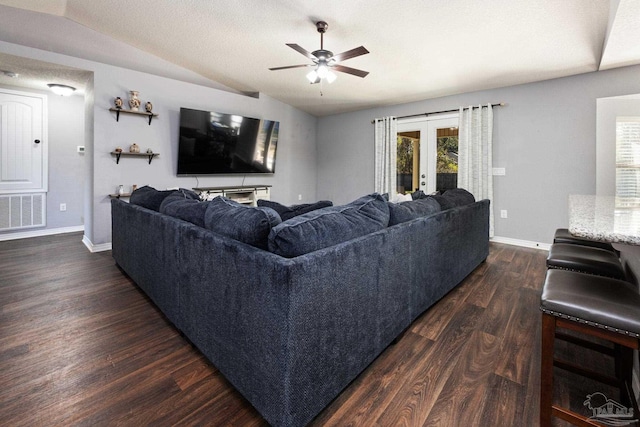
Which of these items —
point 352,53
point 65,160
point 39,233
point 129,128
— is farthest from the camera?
point 65,160

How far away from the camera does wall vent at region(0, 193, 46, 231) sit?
14.7 ft

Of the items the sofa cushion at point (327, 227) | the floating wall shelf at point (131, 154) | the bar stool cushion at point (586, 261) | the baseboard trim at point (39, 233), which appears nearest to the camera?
the sofa cushion at point (327, 227)

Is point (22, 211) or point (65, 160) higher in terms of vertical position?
point (65, 160)

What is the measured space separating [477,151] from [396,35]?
2329 millimetres

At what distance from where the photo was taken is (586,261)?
5.59ft

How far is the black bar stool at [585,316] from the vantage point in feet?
3.20

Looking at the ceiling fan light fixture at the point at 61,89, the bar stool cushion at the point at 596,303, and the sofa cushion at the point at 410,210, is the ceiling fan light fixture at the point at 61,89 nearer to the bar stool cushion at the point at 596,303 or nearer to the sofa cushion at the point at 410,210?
the sofa cushion at the point at 410,210

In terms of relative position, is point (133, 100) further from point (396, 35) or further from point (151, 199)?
point (396, 35)

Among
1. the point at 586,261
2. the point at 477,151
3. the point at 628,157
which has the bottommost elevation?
the point at 586,261

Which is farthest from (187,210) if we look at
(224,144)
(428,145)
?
(428,145)

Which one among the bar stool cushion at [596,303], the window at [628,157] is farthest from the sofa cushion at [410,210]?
the window at [628,157]

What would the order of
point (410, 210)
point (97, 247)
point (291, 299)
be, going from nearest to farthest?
point (291, 299) → point (410, 210) → point (97, 247)

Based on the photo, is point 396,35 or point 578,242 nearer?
point 578,242

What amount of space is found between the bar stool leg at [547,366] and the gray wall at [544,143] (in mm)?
3853
